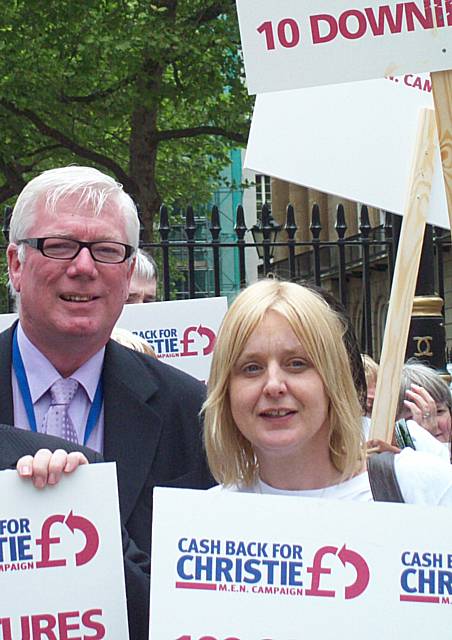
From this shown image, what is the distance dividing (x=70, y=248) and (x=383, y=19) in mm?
963

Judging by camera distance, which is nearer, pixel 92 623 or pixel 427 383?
pixel 92 623

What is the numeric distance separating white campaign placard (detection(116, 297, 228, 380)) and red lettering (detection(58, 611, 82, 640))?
101 inches

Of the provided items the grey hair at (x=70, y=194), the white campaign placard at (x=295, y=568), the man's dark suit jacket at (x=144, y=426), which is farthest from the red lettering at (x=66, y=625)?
the grey hair at (x=70, y=194)

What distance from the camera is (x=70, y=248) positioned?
2.90 m

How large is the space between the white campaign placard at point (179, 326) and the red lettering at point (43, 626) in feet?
8.49

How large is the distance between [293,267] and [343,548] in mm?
4834

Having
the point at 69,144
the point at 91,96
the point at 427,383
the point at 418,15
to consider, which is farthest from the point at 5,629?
the point at 69,144

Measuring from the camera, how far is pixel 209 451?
105 inches

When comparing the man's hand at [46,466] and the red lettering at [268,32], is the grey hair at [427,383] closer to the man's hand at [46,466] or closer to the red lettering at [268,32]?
the red lettering at [268,32]

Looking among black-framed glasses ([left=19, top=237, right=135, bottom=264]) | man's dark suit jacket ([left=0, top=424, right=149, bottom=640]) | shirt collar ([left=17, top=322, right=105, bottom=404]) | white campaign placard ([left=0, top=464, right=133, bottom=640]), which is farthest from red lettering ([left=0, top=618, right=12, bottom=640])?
black-framed glasses ([left=19, top=237, right=135, bottom=264])

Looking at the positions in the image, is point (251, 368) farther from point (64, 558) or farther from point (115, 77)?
point (115, 77)

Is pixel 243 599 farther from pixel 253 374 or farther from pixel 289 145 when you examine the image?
pixel 289 145

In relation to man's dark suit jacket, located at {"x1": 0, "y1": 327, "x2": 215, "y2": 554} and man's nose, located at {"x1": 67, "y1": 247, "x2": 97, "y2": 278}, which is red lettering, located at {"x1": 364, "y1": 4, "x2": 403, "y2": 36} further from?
man's dark suit jacket, located at {"x1": 0, "y1": 327, "x2": 215, "y2": 554}

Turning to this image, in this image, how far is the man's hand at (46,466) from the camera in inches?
92.6
